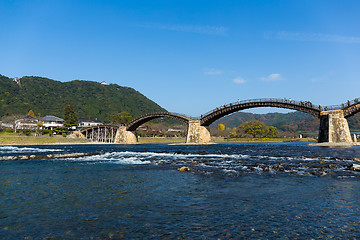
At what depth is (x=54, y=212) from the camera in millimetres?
9672

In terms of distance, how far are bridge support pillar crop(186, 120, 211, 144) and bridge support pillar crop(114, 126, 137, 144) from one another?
26972 millimetres

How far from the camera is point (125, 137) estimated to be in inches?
3875

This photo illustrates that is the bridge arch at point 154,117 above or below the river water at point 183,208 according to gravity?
above

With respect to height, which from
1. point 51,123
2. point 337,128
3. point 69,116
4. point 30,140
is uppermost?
point 69,116

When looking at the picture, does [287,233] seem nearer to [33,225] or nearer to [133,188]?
[33,225]

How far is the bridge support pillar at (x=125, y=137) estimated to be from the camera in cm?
9819

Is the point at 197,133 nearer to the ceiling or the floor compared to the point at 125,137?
nearer to the ceiling

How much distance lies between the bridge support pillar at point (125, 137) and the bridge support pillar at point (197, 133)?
26972 mm

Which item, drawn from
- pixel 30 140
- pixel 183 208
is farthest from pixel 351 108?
pixel 30 140

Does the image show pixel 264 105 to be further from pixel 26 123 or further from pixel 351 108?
pixel 26 123

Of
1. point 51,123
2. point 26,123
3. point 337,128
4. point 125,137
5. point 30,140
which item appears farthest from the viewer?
point 51,123

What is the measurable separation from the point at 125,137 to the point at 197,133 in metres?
31.3

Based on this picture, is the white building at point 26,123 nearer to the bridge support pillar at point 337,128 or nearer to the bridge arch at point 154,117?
the bridge arch at point 154,117

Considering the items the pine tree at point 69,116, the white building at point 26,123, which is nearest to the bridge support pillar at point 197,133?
the pine tree at point 69,116
